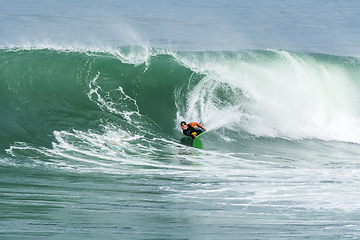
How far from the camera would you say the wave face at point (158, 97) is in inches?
383

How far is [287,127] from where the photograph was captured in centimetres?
Answer: 1123

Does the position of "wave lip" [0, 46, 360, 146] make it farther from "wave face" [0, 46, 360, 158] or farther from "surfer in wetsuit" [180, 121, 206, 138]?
"surfer in wetsuit" [180, 121, 206, 138]

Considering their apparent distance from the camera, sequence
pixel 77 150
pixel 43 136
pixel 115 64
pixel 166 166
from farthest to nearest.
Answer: pixel 115 64 < pixel 43 136 < pixel 77 150 < pixel 166 166

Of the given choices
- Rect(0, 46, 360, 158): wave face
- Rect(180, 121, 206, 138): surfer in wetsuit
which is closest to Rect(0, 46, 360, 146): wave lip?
Rect(0, 46, 360, 158): wave face

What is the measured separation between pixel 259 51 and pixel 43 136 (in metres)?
9.86

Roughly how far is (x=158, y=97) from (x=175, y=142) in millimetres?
2543

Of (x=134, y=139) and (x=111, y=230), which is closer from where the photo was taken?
(x=111, y=230)

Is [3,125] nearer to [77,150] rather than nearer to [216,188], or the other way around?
[77,150]

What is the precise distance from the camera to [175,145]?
916 cm

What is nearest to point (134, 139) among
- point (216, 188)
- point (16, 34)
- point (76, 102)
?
point (76, 102)

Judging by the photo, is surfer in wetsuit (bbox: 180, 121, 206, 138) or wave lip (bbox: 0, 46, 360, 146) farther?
wave lip (bbox: 0, 46, 360, 146)

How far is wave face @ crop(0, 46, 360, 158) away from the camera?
973 centimetres

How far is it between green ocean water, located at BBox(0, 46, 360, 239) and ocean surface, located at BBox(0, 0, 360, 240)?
31 millimetres

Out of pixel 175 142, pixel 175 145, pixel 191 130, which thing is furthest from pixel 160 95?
pixel 175 145
